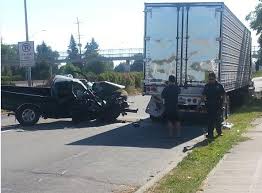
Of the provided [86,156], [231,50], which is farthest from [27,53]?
[86,156]

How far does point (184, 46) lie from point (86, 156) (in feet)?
23.3

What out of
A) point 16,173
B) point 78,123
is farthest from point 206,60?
point 16,173

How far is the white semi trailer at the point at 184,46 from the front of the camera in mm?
16656

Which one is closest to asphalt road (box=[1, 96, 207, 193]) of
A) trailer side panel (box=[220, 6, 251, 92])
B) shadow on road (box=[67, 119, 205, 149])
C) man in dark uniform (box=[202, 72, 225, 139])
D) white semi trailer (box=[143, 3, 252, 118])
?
shadow on road (box=[67, 119, 205, 149])

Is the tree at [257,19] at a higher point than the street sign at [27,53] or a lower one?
higher

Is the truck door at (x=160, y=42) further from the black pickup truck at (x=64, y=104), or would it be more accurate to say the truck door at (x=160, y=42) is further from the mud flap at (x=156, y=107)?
the black pickup truck at (x=64, y=104)

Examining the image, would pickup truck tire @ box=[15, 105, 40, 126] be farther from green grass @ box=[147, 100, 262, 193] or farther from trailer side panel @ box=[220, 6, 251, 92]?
green grass @ box=[147, 100, 262, 193]

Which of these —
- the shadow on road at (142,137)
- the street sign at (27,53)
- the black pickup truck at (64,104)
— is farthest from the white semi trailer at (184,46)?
the street sign at (27,53)

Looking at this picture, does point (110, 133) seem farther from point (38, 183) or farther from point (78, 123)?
point (38, 183)

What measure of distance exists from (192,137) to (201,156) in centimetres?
405

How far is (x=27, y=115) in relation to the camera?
17.6m

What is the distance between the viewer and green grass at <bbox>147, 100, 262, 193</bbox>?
24.3 feet

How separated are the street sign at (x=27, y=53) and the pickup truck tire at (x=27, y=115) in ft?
28.8

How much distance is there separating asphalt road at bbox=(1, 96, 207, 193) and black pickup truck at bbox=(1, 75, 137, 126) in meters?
0.43
